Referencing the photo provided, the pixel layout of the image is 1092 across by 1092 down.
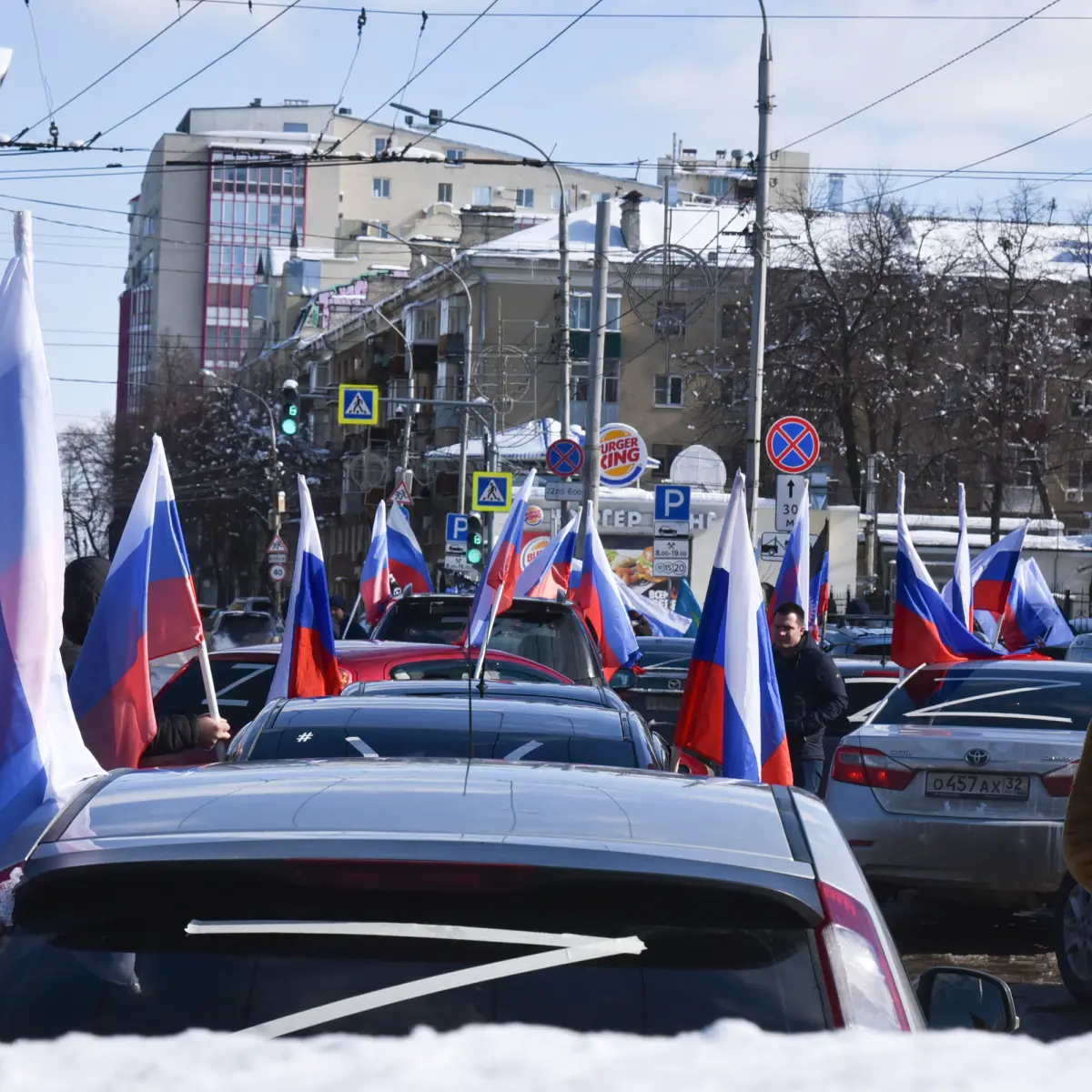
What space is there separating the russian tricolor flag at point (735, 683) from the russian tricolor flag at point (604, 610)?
821 centimetres

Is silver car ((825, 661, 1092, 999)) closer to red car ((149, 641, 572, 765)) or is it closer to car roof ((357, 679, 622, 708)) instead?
red car ((149, 641, 572, 765))

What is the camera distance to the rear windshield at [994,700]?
10.4 m

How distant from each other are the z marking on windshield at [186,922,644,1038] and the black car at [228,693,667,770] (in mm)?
3523

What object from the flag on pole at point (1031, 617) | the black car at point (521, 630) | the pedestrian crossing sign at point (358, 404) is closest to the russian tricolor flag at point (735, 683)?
the black car at point (521, 630)

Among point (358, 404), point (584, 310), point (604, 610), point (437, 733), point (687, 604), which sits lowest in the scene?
point (687, 604)

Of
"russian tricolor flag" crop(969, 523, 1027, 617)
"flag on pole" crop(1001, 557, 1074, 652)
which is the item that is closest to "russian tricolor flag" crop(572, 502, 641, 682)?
"russian tricolor flag" crop(969, 523, 1027, 617)

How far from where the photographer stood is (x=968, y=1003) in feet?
10.4

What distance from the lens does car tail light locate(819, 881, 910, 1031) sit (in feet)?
8.57

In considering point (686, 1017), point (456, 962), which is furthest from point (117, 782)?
point (686, 1017)

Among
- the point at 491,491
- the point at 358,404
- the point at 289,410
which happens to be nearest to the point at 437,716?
the point at 289,410

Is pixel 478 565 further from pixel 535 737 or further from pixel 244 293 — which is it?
pixel 244 293

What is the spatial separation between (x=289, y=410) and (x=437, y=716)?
24612 millimetres

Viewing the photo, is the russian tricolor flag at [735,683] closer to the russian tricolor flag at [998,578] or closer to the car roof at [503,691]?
the car roof at [503,691]

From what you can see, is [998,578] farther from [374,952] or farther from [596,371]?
[374,952]
